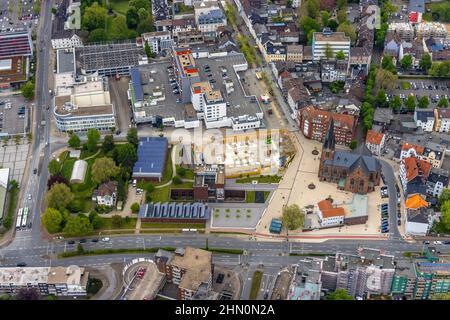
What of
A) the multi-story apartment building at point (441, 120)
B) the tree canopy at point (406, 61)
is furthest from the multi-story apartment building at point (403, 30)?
the multi-story apartment building at point (441, 120)

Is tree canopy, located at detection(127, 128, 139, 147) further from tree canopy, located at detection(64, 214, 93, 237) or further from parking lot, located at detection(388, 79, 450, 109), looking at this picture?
parking lot, located at detection(388, 79, 450, 109)

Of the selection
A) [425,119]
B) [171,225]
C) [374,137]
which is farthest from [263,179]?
[425,119]

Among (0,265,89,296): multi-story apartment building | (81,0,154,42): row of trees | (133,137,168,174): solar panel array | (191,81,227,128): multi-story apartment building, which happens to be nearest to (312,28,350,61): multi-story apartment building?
(191,81,227,128): multi-story apartment building

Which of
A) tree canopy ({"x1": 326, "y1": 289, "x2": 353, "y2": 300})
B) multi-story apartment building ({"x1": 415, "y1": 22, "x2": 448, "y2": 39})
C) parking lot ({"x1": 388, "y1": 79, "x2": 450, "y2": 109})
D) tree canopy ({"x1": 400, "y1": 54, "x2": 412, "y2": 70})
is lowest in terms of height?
tree canopy ({"x1": 326, "y1": 289, "x2": 353, "y2": 300})

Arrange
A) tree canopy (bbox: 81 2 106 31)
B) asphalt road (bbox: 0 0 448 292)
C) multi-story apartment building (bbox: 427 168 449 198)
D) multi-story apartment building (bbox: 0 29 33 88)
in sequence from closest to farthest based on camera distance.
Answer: asphalt road (bbox: 0 0 448 292) < multi-story apartment building (bbox: 427 168 449 198) < multi-story apartment building (bbox: 0 29 33 88) < tree canopy (bbox: 81 2 106 31)

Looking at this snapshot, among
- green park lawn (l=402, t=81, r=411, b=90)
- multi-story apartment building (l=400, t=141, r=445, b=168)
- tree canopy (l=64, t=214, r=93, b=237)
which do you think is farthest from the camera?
green park lawn (l=402, t=81, r=411, b=90)

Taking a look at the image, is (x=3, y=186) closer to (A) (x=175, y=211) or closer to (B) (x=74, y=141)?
(B) (x=74, y=141)
